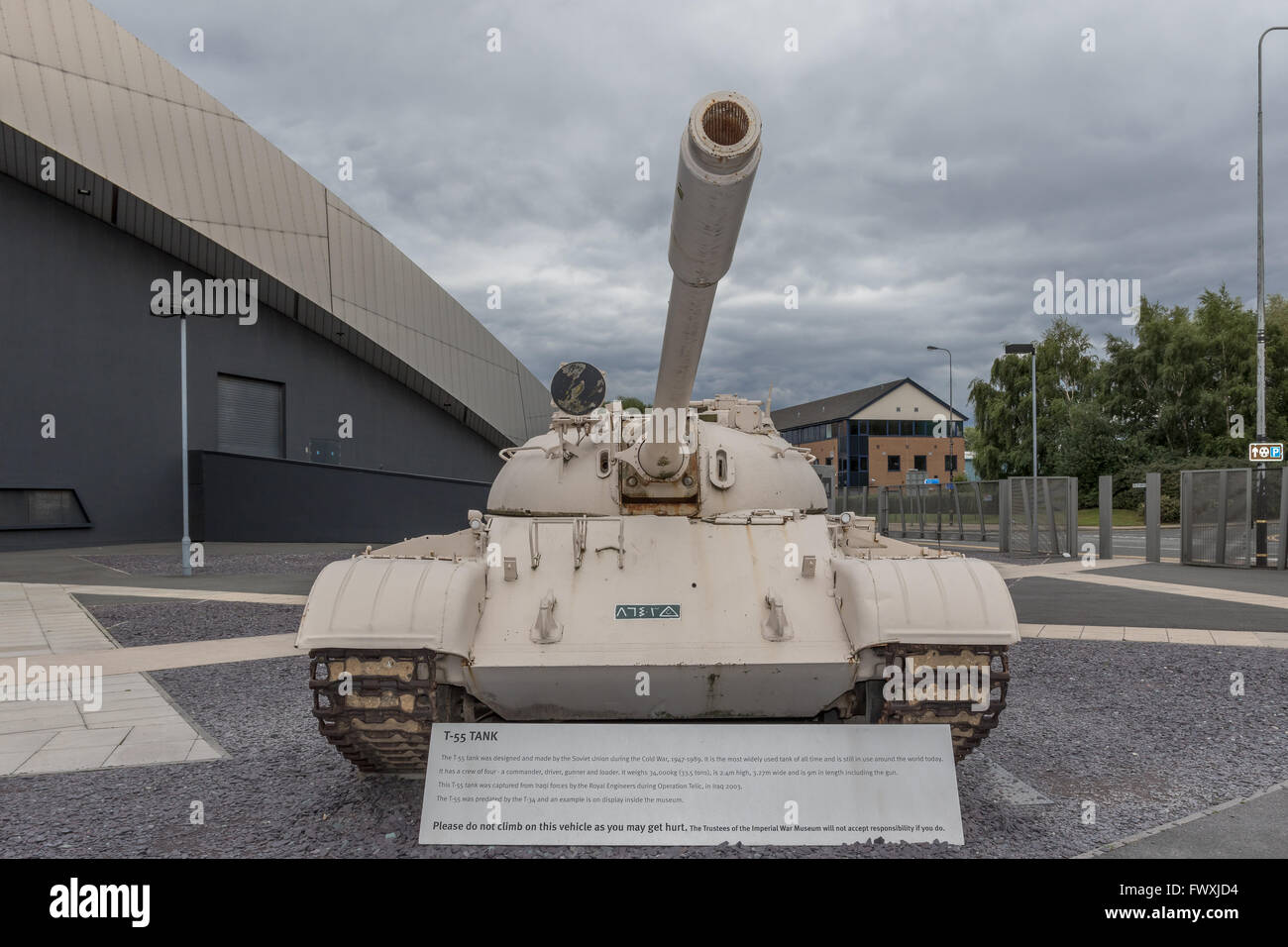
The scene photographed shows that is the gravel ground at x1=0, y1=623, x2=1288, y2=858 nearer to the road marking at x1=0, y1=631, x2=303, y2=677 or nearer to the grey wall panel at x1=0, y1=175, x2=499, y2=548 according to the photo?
the road marking at x1=0, y1=631, x2=303, y2=677

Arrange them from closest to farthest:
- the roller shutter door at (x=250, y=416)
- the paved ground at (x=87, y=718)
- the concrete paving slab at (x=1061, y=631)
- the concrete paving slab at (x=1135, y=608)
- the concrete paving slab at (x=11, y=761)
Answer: the concrete paving slab at (x=11, y=761)
the paved ground at (x=87, y=718)
the concrete paving slab at (x=1061, y=631)
the concrete paving slab at (x=1135, y=608)
the roller shutter door at (x=250, y=416)

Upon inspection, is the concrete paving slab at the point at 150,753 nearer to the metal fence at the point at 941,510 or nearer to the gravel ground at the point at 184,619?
the gravel ground at the point at 184,619

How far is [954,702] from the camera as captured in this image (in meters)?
4.62

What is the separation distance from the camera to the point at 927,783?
4363mm

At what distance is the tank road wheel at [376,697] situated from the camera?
4.59 meters

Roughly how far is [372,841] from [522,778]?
0.89m

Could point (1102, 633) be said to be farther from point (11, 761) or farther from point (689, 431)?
point (11, 761)

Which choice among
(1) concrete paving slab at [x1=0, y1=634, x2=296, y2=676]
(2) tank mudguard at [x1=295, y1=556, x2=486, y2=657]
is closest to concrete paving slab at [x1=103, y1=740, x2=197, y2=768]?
(2) tank mudguard at [x1=295, y1=556, x2=486, y2=657]

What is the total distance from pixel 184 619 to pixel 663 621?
9290mm

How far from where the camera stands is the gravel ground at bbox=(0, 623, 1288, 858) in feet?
14.9

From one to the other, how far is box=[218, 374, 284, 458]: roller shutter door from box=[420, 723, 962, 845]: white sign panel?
79.0 feet

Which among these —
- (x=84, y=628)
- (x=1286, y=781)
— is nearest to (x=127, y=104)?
(x=84, y=628)

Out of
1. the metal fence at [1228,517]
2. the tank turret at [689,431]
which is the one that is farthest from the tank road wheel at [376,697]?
the metal fence at [1228,517]

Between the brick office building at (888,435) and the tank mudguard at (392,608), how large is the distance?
177 ft
